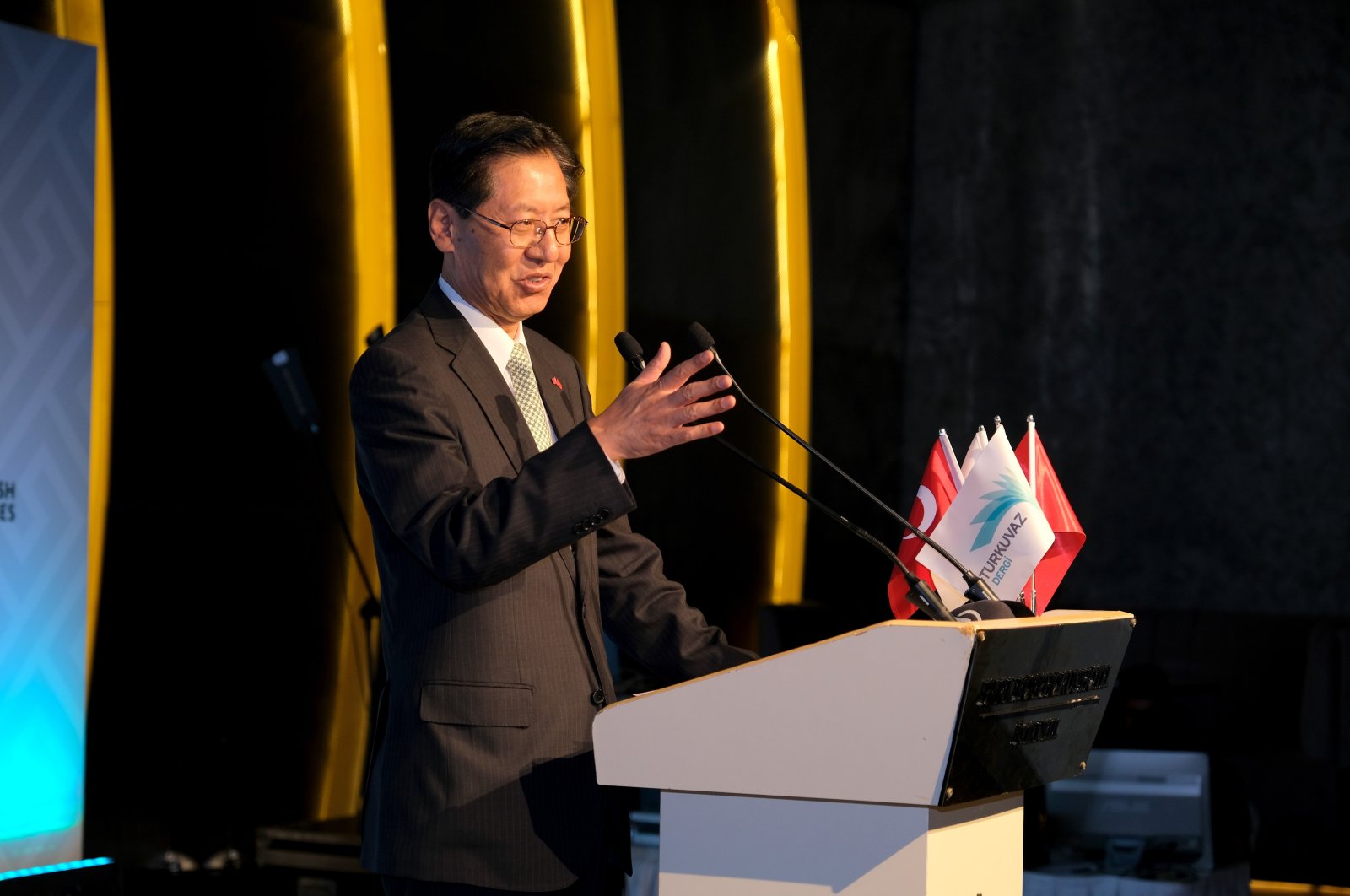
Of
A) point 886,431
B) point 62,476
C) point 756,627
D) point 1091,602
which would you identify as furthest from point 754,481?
point 62,476

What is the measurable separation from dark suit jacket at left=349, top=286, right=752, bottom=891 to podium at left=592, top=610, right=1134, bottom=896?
18cm

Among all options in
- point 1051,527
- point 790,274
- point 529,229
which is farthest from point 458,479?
point 790,274

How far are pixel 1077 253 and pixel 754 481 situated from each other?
193 cm

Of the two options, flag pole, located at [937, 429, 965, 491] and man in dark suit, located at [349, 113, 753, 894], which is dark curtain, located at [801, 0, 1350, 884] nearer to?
flag pole, located at [937, 429, 965, 491]

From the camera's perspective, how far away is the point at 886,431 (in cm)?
759

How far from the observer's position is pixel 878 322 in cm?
753

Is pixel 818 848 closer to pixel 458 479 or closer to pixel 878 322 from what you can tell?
pixel 458 479

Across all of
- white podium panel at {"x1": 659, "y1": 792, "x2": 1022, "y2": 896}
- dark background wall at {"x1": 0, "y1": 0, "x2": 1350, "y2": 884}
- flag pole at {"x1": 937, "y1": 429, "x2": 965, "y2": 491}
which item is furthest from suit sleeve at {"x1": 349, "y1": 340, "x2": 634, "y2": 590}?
dark background wall at {"x1": 0, "y1": 0, "x2": 1350, "y2": 884}

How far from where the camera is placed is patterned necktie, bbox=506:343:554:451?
1897mm

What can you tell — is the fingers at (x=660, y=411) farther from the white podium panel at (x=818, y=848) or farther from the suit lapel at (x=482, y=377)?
the white podium panel at (x=818, y=848)

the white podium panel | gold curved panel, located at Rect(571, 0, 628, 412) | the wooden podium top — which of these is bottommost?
the white podium panel

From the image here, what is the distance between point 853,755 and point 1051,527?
31.2 inches

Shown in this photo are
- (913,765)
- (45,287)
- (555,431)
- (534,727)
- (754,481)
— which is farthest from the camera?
(754,481)

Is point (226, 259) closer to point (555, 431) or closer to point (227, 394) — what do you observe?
point (227, 394)
